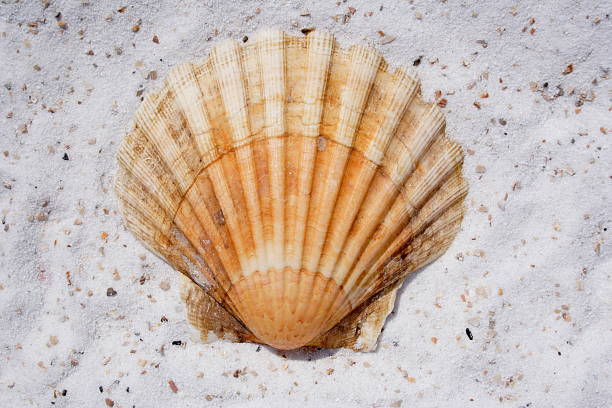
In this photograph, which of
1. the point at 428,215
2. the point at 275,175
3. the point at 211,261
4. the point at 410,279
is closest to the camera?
the point at 275,175

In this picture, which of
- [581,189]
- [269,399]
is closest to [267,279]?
[269,399]

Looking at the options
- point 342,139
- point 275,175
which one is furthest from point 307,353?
point 342,139

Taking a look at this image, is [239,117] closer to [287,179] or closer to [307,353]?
[287,179]

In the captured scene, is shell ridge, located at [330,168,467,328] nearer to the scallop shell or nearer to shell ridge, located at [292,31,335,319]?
the scallop shell

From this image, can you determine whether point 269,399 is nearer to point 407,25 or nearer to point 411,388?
point 411,388

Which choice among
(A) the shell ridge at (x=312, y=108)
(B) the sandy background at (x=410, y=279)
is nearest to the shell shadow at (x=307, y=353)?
(B) the sandy background at (x=410, y=279)

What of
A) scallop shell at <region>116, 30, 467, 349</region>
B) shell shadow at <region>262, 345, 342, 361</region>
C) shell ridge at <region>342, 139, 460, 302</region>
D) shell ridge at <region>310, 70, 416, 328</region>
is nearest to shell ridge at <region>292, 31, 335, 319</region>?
scallop shell at <region>116, 30, 467, 349</region>
